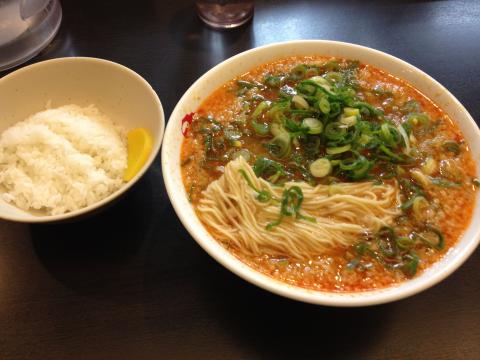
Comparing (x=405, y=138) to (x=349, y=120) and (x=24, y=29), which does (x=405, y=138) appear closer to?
(x=349, y=120)

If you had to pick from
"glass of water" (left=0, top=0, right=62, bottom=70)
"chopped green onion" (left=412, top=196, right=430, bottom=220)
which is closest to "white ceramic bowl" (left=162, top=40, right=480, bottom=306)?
"chopped green onion" (left=412, top=196, right=430, bottom=220)

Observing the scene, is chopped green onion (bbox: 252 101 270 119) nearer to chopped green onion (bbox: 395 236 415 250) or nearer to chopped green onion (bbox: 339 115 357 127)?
chopped green onion (bbox: 339 115 357 127)

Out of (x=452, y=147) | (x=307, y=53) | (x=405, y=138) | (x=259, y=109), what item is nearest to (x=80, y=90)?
(x=259, y=109)

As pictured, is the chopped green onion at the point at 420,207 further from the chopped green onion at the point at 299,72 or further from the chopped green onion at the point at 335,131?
the chopped green onion at the point at 299,72

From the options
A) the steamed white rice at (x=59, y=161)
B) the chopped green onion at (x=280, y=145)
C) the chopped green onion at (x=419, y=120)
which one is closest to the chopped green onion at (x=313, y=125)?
the chopped green onion at (x=280, y=145)

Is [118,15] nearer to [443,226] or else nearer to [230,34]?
[230,34]
